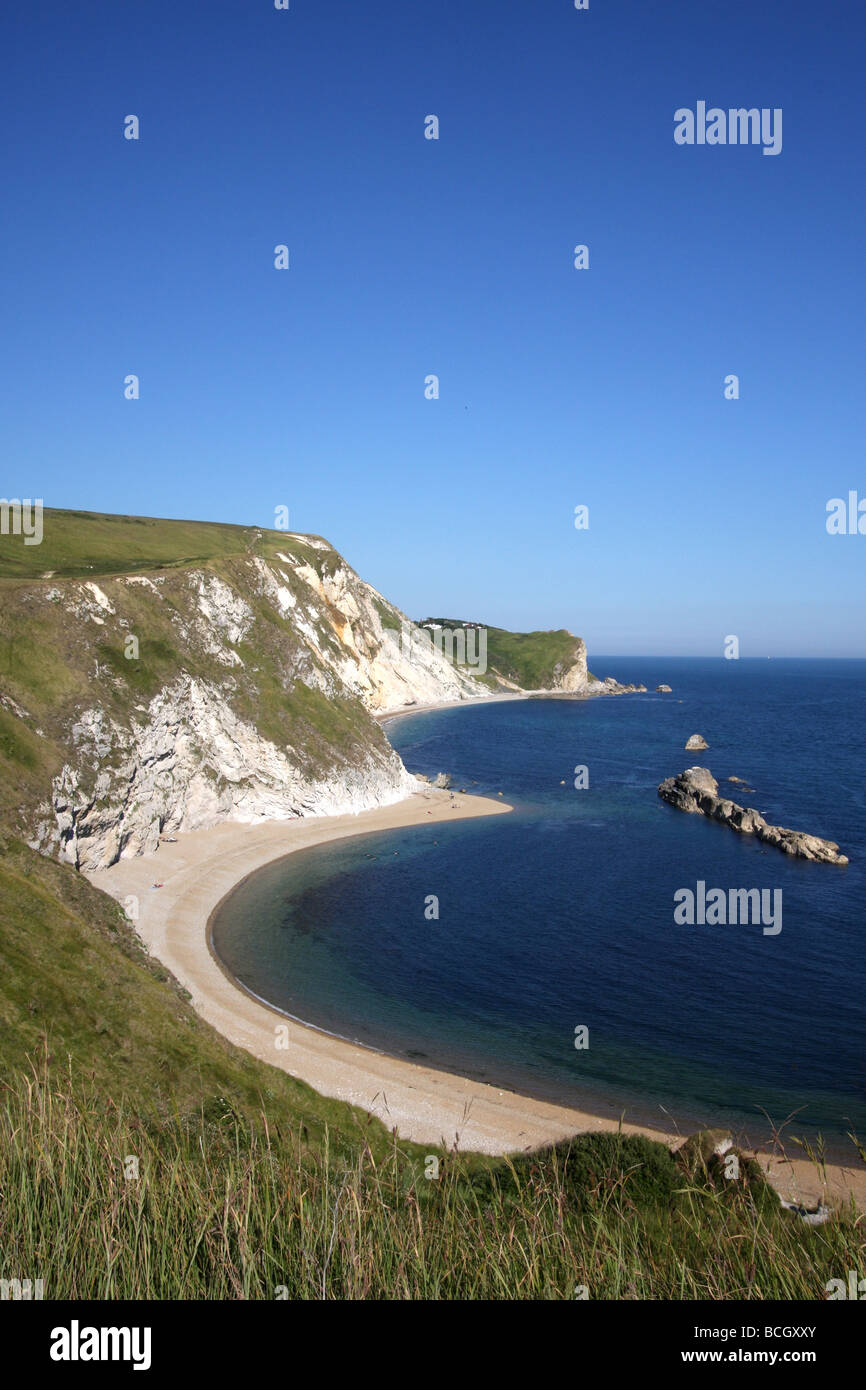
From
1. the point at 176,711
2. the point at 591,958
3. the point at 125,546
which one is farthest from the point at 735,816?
the point at 125,546

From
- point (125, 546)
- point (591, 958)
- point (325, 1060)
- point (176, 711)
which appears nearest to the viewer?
point (325, 1060)

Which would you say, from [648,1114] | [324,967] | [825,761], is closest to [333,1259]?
[648,1114]

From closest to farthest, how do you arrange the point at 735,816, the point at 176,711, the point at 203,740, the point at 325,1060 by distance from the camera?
1. the point at 325,1060
2. the point at 176,711
3. the point at 203,740
4. the point at 735,816

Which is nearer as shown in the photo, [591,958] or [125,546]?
[591,958]

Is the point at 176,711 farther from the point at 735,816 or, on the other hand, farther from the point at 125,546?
the point at 735,816

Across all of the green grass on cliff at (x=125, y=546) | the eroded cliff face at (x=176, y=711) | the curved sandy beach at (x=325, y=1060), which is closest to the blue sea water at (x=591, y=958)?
the curved sandy beach at (x=325, y=1060)

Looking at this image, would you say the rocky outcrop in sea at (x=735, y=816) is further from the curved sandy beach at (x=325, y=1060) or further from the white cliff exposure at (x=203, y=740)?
the curved sandy beach at (x=325, y=1060)

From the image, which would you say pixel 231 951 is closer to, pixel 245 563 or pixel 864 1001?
pixel 864 1001
